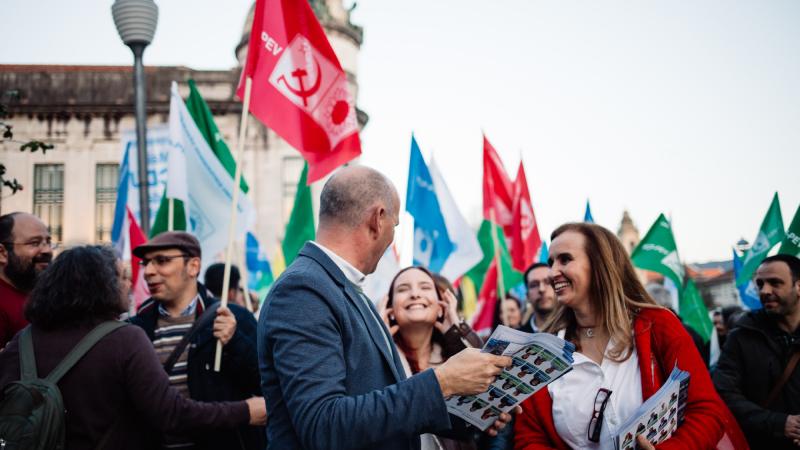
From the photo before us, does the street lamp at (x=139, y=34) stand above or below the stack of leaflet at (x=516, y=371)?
above

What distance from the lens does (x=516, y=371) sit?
2662mm

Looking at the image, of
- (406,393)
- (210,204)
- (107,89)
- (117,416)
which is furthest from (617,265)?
(107,89)

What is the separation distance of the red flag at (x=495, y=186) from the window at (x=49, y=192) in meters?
20.3

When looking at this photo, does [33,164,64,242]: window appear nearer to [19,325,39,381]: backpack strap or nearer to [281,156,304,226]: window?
[281,156,304,226]: window

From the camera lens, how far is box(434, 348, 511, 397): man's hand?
2438mm

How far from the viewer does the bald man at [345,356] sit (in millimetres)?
2311

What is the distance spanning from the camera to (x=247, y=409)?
390 cm

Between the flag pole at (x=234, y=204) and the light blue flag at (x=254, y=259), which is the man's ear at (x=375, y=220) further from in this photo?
the light blue flag at (x=254, y=259)

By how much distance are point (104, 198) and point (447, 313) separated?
2383cm

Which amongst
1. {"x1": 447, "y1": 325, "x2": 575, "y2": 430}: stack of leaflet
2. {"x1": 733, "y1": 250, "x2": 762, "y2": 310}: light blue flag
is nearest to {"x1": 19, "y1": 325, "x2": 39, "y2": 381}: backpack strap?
{"x1": 447, "y1": 325, "x2": 575, "y2": 430}: stack of leaflet

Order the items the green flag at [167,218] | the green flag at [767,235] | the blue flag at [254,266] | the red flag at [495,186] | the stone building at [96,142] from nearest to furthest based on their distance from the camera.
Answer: the green flag at [167,218]
the green flag at [767,235]
the red flag at [495,186]
the blue flag at [254,266]
the stone building at [96,142]

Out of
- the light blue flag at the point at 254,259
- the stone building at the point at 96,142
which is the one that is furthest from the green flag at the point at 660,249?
the stone building at the point at 96,142

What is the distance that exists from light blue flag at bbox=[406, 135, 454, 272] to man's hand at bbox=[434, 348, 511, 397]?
6.62 metres

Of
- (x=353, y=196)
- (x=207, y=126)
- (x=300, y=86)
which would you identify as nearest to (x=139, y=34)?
(x=207, y=126)
